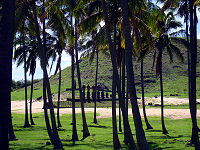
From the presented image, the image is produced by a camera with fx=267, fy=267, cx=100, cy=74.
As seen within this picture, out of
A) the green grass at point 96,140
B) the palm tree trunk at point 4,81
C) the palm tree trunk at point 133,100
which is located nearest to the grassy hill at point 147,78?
the green grass at point 96,140

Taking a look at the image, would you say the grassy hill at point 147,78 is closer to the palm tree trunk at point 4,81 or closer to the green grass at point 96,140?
the green grass at point 96,140

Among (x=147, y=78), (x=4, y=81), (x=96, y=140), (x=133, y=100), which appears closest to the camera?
(x=4, y=81)

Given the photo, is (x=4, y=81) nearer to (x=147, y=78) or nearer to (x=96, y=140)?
(x=96, y=140)

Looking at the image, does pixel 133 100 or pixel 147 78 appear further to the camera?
pixel 147 78

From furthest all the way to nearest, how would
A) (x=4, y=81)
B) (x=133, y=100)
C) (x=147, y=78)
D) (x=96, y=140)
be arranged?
(x=147, y=78) < (x=96, y=140) < (x=133, y=100) < (x=4, y=81)

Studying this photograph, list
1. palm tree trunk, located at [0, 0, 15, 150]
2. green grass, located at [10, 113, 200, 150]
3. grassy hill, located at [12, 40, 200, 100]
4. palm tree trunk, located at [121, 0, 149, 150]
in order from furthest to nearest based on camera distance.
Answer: grassy hill, located at [12, 40, 200, 100]
green grass, located at [10, 113, 200, 150]
palm tree trunk, located at [121, 0, 149, 150]
palm tree trunk, located at [0, 0, 15, 150]

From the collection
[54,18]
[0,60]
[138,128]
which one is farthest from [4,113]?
[54,18]

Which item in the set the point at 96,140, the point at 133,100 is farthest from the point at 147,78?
the point at 133,100

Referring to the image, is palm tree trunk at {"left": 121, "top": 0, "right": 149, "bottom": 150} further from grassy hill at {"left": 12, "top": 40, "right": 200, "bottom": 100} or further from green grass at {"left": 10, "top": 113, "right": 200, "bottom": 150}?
grassy hill at {"left": 12, "top": 40, "right": 200, "bottom": 100}

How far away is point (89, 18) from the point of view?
15711mm

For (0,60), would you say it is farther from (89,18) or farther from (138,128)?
(89,18)

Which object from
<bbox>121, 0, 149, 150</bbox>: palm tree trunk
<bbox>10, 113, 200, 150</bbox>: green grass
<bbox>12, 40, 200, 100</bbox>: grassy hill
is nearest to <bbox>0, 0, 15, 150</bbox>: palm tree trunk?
<bbox>121, 0, 149, 150</bbox>: palm tree trunk

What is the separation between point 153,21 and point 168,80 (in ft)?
318

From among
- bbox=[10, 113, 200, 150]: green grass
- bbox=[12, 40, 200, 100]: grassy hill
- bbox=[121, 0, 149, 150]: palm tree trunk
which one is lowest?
bbox=[10, 113, 200, 150]: green grass
